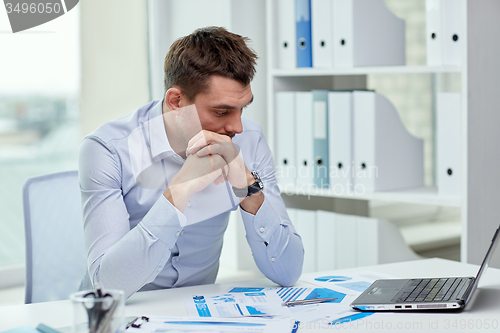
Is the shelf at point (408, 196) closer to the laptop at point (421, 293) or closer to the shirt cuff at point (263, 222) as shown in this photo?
the laptop at point (421, 293)

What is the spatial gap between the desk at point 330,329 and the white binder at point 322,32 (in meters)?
0.95

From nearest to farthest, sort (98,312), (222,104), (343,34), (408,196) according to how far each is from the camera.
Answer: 1. (98,312)
2. (222,104)
3. (408,196)
4. (343,34)

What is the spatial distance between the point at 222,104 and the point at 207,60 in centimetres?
11

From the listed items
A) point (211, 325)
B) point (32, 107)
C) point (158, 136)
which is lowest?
point (211, 325)

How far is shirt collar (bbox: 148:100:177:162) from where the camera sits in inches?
56.3

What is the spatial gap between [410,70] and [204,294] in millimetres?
1064

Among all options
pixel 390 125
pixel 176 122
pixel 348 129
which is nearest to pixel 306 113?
pixel 348 129

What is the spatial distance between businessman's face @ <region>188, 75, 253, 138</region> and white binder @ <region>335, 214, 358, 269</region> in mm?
828

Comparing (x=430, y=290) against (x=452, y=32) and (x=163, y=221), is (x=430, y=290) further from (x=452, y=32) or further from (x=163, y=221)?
(x=452, y=32)

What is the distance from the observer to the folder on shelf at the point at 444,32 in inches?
67.7

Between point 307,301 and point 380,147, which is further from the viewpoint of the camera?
point 380,147

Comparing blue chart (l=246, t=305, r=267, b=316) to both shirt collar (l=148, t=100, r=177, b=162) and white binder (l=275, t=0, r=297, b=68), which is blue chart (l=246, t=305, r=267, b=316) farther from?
white binder (l=275, t=0, r=297, b=68)

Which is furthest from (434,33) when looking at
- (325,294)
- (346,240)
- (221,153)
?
(325,294)

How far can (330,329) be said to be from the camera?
0.97 m
